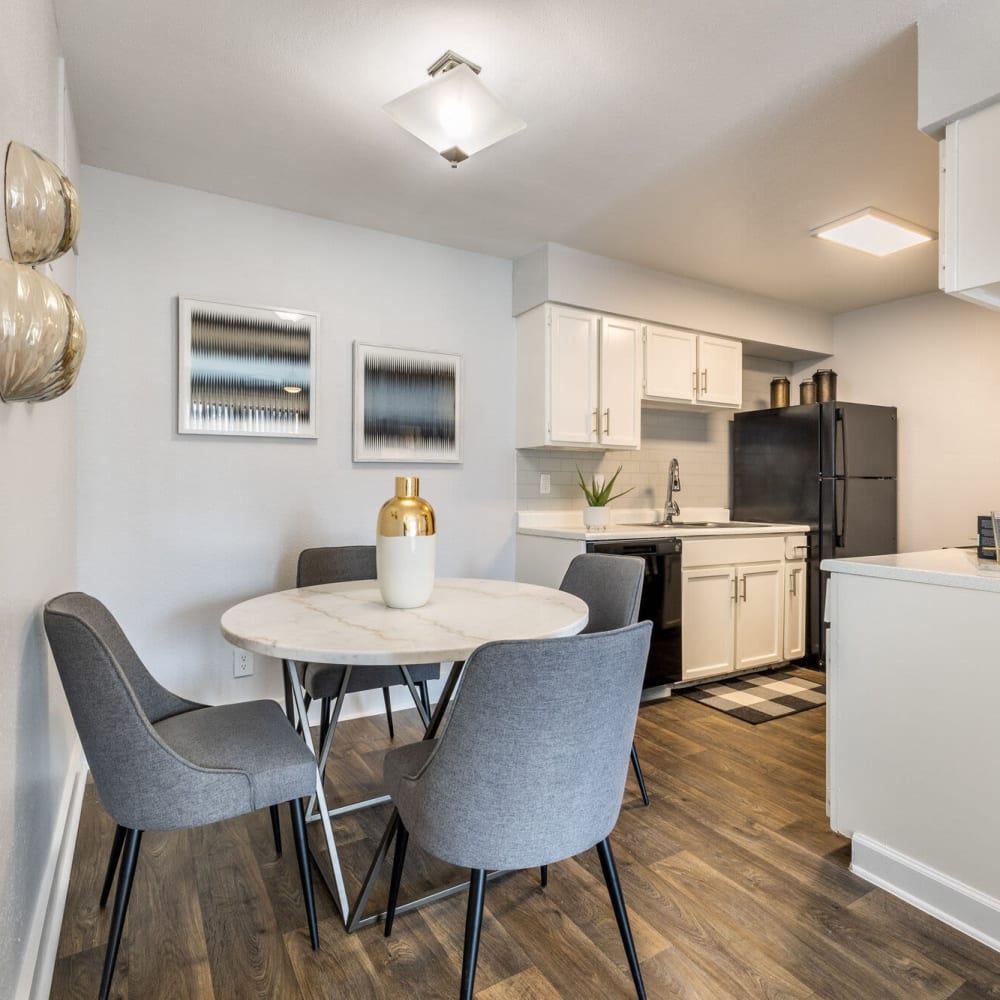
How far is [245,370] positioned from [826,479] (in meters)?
3.38

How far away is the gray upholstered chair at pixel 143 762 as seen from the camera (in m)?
1.24

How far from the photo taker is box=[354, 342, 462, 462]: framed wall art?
3.08 meters

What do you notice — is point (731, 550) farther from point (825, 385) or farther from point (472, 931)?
point (472, 931)

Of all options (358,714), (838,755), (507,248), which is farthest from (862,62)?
(358,714)

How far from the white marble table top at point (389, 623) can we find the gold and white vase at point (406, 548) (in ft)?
0.17

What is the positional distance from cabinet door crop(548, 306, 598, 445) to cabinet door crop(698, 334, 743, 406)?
848 mm

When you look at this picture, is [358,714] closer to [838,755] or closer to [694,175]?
[838,755]

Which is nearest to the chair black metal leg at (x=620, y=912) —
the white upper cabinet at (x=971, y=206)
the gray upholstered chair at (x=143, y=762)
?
the gray upholstered chair at (x=143, y=762)

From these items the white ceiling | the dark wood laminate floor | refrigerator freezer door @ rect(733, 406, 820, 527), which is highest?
the white ceiling

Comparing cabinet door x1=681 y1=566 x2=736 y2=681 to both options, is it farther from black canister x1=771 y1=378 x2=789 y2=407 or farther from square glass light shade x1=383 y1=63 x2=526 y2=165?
square glass light shade x1=383 y1=63 x2=526 y2=165

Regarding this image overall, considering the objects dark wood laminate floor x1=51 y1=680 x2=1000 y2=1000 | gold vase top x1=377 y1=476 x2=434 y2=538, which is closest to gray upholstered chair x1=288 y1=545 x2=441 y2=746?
dark wood laminate floor x1=51 y1=680 x2=1000 y2=1000

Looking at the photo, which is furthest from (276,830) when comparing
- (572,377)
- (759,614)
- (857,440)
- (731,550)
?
(857,440)

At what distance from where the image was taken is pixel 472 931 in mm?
1168

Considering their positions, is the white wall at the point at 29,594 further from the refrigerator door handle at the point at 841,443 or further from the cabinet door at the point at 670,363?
the refrigerator door handle at the point at 841,443
